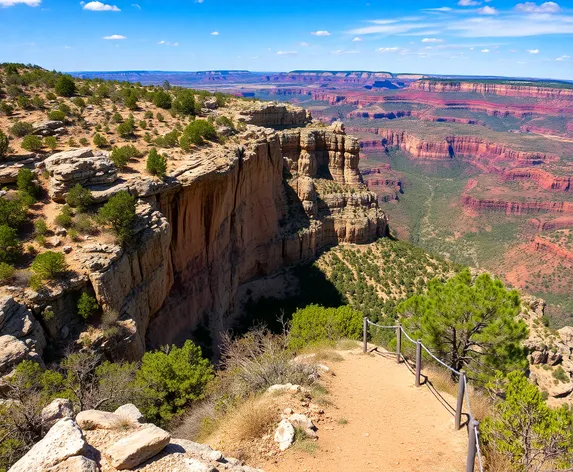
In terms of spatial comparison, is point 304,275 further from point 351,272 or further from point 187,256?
point 187,256

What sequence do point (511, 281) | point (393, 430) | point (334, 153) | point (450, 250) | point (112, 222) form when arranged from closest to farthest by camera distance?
point (393, 430) → point (112, 222) → point (334, 153) → point (511, 281) → point (450, 250)

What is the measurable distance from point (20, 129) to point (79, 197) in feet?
31.3

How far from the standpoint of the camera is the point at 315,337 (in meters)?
23.9

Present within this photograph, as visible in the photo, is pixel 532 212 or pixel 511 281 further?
pixel 532 212

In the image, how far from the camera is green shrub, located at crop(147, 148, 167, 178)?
81.9ft

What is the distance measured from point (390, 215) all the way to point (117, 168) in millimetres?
117780

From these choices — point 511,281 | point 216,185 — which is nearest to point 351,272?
point 216,185

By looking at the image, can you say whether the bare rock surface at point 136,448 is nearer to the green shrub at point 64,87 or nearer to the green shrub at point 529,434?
the green shrub at point 529,434

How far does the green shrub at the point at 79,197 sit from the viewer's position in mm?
21109

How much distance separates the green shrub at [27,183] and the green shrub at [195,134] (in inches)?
429

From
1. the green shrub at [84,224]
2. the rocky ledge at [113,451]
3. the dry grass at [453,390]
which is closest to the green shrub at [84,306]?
the green shrub at [84,224]

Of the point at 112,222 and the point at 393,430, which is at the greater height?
the point at 112,222

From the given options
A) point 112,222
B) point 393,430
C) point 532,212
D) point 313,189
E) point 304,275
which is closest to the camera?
point 393,430

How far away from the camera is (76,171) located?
21.7m
